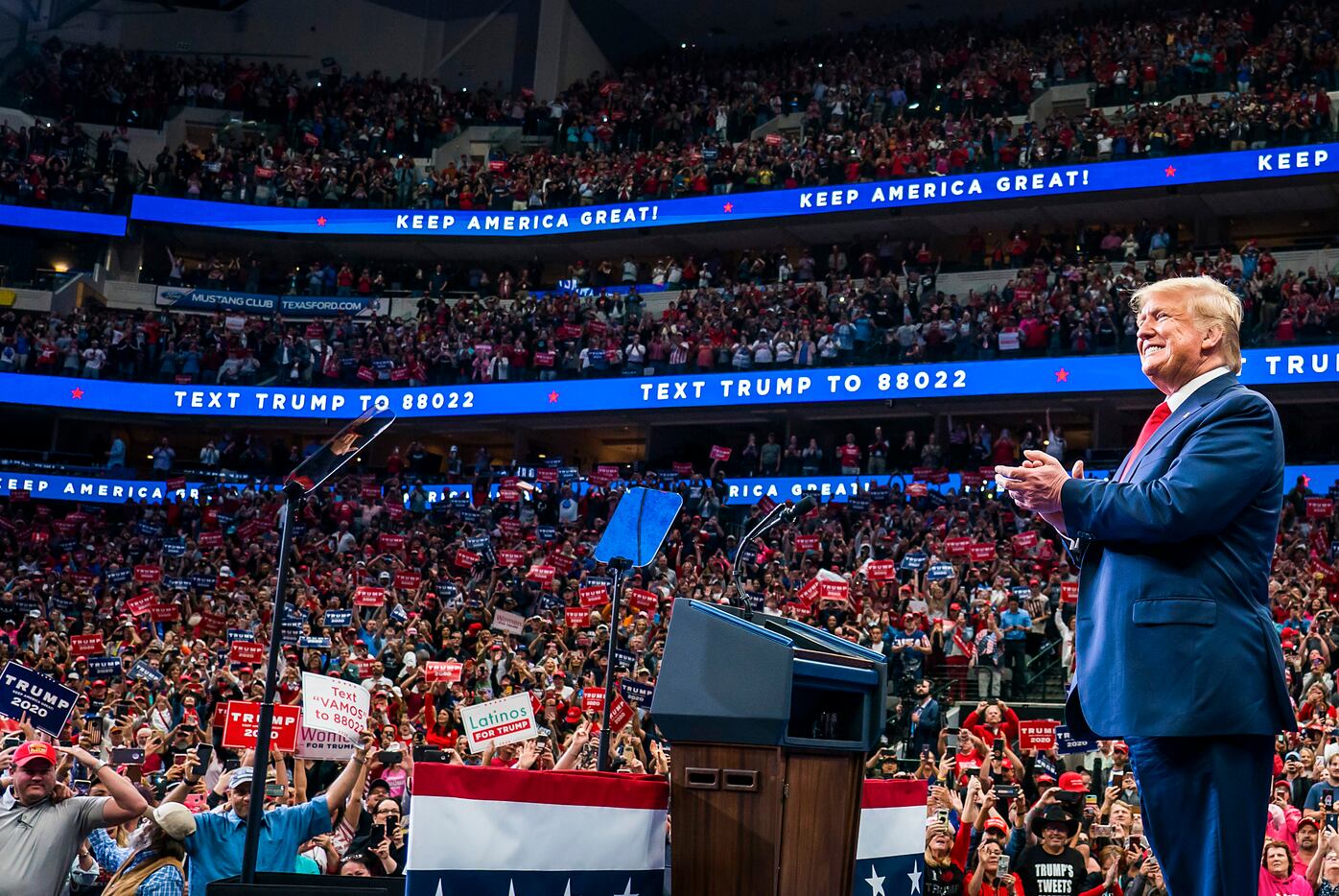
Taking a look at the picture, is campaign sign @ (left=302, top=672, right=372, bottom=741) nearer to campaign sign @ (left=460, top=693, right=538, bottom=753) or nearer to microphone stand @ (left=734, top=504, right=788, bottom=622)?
campaign sign @ (left=460, top=693, right=538, bottom=753)

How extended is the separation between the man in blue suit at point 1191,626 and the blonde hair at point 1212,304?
0.33ft

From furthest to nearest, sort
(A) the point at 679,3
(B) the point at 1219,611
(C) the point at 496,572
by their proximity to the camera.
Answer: (A) the point at 679,3 → (C) the point at 496,572 → (B) the point at 1219,611

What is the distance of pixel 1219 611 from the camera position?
2.57 m

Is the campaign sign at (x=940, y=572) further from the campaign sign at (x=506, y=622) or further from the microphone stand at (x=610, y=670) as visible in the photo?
the microphone stand at (x=610, y=670)

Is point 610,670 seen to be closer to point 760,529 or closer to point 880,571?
point 760,529

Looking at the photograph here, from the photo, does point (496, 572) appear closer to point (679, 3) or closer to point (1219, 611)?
point (1219, 611)

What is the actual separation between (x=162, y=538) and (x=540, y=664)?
13.3 meters

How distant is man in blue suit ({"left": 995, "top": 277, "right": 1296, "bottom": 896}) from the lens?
2525mm

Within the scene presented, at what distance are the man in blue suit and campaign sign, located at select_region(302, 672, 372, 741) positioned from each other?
516 cm

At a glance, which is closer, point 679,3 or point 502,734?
point 502,734

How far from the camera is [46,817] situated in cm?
541

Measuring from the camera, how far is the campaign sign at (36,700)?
25.2 ft

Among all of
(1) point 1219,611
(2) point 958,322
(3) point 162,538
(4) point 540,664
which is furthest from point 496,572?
(1) point 1219,611

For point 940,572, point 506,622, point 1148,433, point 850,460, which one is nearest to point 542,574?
point 506,622
